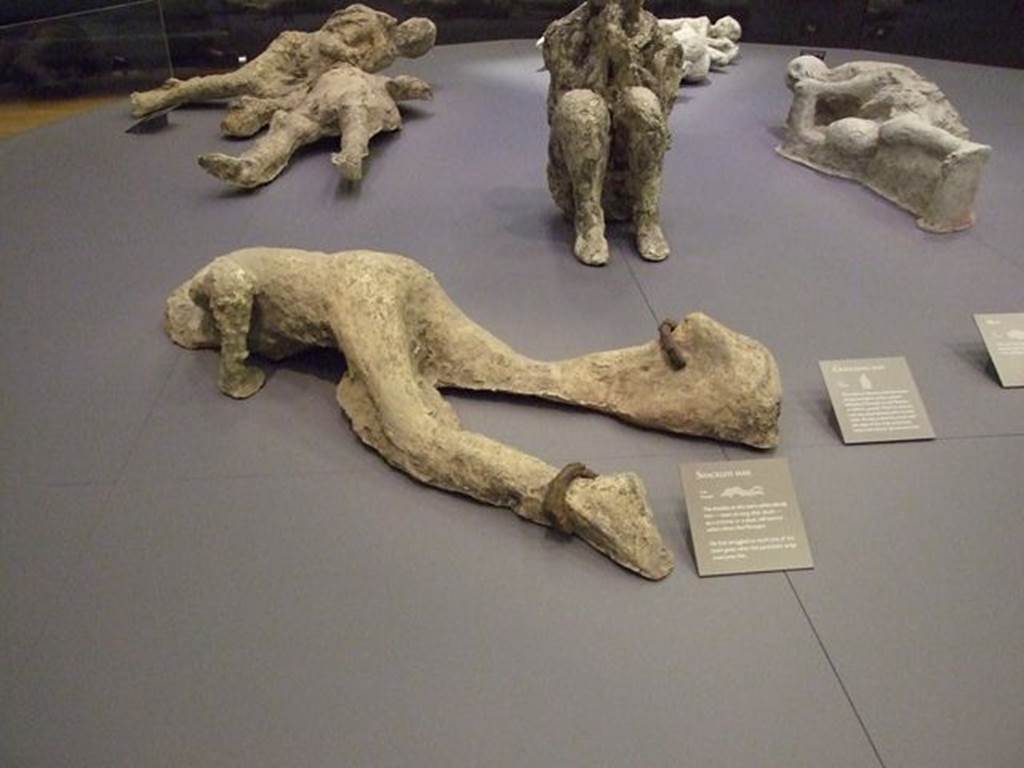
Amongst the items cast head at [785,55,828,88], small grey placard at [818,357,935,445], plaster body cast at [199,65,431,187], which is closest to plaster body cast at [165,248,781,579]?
small grey placard at [818,357,935,445]

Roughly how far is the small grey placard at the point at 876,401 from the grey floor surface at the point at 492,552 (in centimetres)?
6

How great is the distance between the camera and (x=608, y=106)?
10.3ft

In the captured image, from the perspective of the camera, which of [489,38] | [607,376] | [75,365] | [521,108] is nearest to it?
[607,376]

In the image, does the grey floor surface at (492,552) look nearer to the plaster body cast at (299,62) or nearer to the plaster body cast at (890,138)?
the plaster body cast at (890,138)

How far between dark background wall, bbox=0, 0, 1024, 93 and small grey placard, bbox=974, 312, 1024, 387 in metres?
4.20

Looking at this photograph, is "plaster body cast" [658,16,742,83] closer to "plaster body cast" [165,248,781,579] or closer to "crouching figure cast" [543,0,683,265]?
"crouching figure cast" [543,0,683,265]

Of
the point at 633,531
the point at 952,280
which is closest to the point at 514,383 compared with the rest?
the point at 633,531

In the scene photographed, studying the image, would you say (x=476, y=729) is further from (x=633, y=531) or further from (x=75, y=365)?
(x=75, y=365)

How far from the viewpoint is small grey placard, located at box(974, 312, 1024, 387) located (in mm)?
2496

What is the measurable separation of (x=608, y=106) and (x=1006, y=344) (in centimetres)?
159

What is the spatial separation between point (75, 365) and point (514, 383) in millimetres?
1423

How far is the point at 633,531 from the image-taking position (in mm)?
1850

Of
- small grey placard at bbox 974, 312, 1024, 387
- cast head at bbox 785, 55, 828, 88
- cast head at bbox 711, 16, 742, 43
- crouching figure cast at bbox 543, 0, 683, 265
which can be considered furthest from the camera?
cast head at bbox 711, 16, 742, 43

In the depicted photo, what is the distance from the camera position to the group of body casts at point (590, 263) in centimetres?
201
